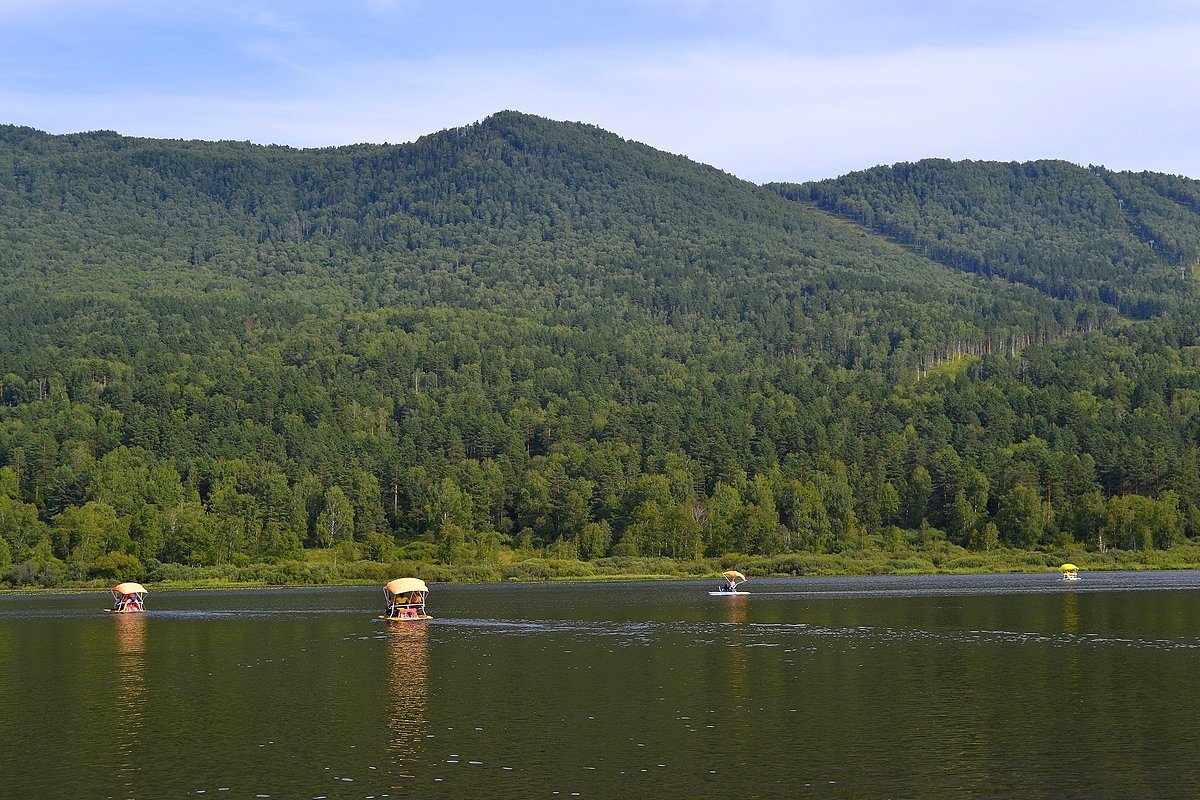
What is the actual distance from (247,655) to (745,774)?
5071 centimetres

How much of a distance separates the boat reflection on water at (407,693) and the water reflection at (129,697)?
9.14 meters

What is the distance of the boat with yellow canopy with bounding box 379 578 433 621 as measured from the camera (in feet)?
386

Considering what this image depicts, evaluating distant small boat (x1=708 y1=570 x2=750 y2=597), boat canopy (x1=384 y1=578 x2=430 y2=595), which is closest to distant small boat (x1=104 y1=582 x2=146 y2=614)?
boat canopy (x1=384 y1=578 x2=430 y2=595)

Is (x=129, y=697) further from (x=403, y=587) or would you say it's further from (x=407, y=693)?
(x=403, y=587)

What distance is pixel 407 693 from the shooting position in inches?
2662

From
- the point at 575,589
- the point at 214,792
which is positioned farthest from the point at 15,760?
the point at 575,589

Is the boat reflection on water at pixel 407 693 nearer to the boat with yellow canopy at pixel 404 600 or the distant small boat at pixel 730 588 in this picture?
the boat with yellow canopy at pixel 404 600

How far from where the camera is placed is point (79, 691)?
232ft

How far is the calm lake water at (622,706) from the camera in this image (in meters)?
45.0

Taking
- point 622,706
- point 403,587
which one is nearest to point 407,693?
point 622,706

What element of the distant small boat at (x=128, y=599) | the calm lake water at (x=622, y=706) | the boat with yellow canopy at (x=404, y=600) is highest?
the calm lake water at (x=622, y=706)

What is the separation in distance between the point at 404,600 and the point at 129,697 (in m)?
51.4

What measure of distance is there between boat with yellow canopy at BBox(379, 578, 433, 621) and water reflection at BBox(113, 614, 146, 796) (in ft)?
65.1

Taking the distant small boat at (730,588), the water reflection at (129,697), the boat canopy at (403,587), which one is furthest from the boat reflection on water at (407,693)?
the distant small boat at (730,588)
